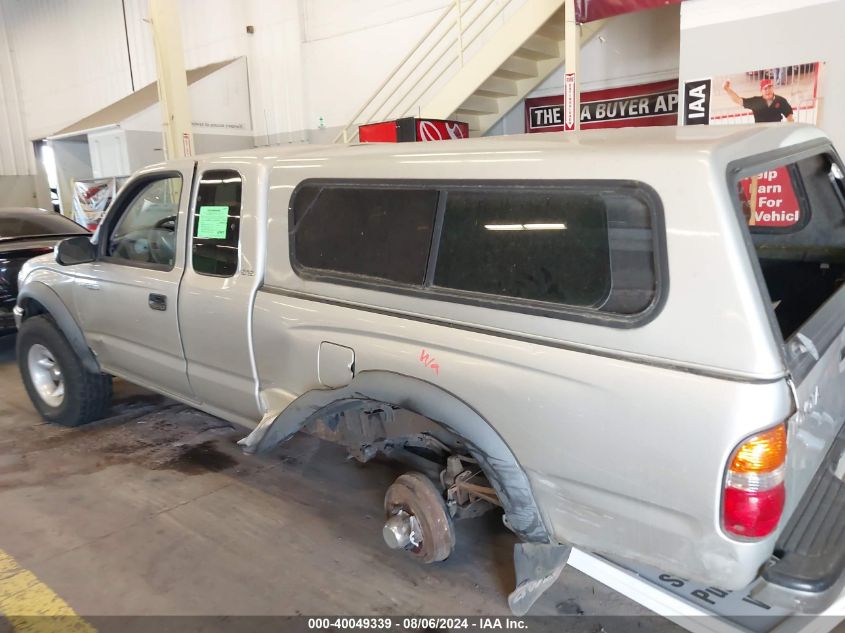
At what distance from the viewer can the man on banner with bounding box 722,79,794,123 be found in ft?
15.1

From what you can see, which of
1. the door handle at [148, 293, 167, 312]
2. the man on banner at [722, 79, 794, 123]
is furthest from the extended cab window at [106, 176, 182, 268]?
the man on banner at [722, 79, 794, 123]

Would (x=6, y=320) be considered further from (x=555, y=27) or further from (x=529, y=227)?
(x=555, y=27)

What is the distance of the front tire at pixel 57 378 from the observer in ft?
14.0

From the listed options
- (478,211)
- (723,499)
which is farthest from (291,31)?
(723,499)

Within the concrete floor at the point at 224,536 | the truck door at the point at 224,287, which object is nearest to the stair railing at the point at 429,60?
the truck door at the point at 224,287

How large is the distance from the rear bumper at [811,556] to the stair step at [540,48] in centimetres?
618

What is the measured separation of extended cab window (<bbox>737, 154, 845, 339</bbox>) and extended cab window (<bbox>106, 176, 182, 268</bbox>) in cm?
307

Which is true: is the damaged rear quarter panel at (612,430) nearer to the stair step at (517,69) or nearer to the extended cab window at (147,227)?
the extended cab window at (147,227)

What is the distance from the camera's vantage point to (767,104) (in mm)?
4684

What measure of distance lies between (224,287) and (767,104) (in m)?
4.16

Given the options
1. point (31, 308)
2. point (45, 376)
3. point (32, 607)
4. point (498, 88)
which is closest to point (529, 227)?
point (32, 607)

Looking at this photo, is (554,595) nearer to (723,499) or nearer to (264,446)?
(723,499)

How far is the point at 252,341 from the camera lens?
297 centimetres

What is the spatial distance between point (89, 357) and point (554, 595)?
3.25m
